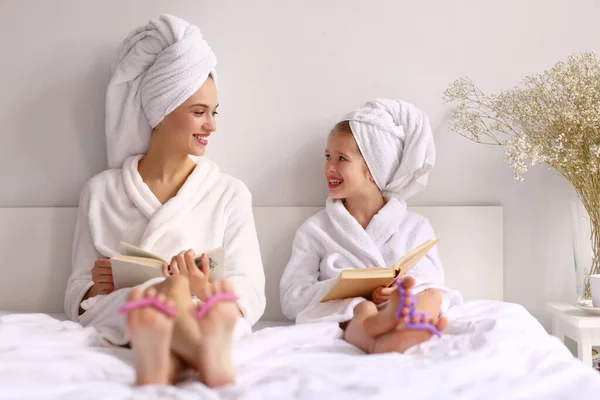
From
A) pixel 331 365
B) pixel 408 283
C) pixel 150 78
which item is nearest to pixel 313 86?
pixel 150 78

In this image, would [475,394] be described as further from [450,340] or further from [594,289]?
[594,289]

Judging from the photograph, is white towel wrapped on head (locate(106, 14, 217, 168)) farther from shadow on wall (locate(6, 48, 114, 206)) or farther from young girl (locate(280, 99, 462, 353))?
young girl (locate(280, 99, 462, 353))

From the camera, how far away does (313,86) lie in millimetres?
2234

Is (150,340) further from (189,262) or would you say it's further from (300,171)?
(300,171)

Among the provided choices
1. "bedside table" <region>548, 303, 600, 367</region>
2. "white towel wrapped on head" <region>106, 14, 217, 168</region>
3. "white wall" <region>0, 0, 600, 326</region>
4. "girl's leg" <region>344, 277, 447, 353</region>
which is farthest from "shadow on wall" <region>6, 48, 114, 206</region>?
"bedside table" <region>548, 303, 600, 367</region>

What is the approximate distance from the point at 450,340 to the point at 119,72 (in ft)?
4.38

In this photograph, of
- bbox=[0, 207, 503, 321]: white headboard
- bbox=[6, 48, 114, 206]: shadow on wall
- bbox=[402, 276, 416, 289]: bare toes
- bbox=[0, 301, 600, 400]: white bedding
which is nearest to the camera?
bbox=[0, 301, 600, 400]: white bedding

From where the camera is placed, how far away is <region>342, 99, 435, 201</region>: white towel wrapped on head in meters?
1.98

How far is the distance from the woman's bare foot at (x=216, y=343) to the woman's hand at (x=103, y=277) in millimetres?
692

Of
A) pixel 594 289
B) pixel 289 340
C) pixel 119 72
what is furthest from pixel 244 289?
pixel 594 289

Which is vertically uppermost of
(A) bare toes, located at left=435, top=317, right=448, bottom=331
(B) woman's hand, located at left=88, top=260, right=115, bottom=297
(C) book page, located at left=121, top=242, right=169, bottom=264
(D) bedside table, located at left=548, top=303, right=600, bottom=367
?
(C) book page, located at left=121, top=242, right=169, bottom=264

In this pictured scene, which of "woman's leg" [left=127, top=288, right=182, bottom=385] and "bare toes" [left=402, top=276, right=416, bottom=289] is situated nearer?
"woman's leg" [left=127, top=288, right=182, bottom=385]

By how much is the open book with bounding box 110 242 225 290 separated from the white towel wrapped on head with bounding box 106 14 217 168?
57 centimetres

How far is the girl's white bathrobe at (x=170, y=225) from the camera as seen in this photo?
1.84 metres
